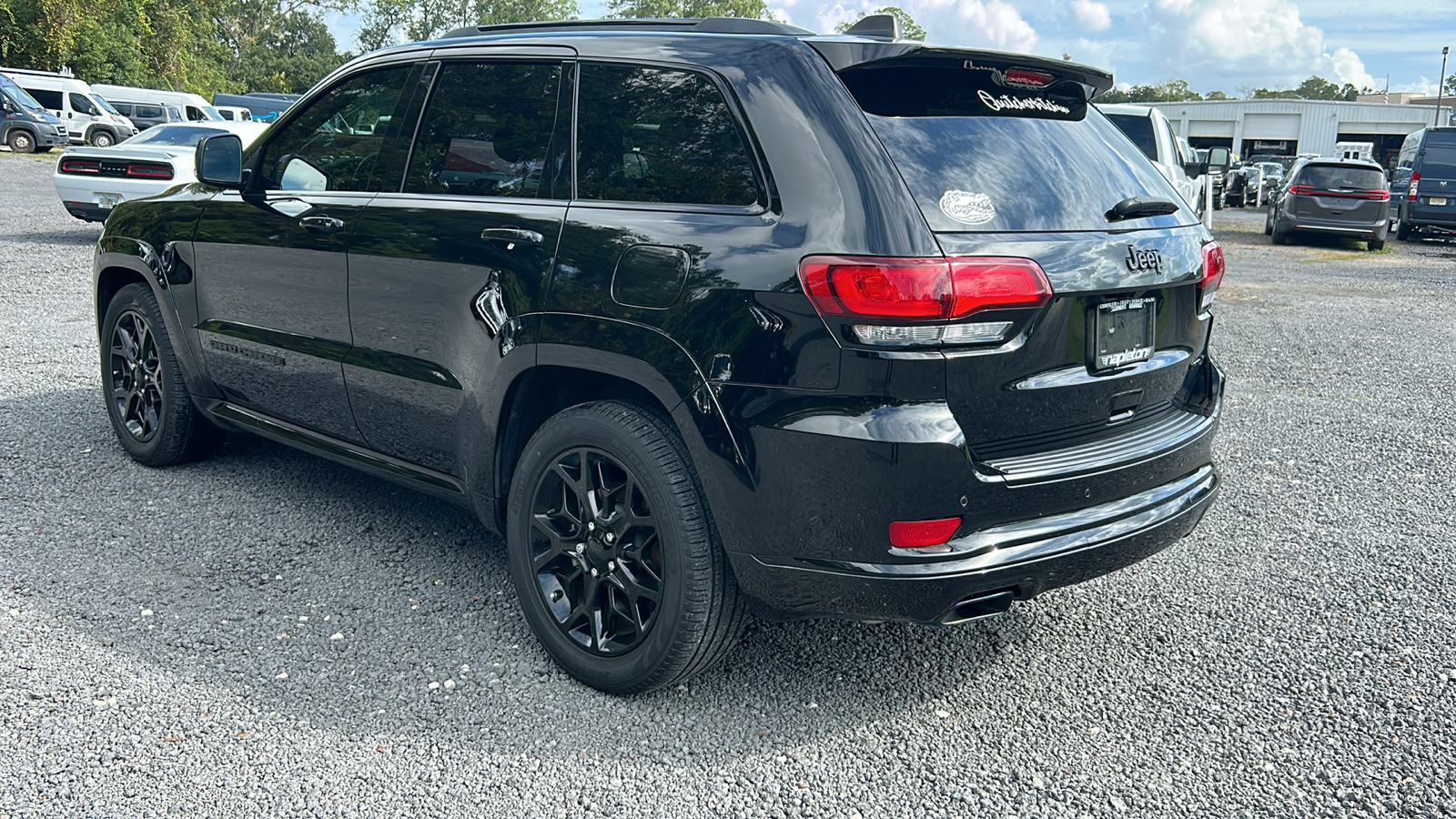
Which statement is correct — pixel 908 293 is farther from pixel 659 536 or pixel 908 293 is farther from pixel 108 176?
pixel 108 176

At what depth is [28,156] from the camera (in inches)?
1235

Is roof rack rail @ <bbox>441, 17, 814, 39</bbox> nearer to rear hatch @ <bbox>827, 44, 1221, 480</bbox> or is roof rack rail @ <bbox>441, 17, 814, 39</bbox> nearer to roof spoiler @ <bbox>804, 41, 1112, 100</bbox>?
roof spoiler @ <bbox>804, 41, 1112, 100</bbox>

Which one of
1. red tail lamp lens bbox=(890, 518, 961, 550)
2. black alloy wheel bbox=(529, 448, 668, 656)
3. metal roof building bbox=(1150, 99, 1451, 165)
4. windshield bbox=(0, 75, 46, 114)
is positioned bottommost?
black alloy wheel bbox=(529, 448, 668, 656)

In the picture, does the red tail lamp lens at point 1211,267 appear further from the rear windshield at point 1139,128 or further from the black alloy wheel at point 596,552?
the rear windshield at point 1139,128

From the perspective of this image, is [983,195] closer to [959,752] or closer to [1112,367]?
[1112,367]

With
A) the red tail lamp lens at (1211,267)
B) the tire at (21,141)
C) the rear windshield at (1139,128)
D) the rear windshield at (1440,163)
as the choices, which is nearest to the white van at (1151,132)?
the rear windshield at (1139,128)

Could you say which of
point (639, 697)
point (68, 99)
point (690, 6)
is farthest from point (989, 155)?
point (690, 6)

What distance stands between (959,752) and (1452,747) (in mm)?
1296

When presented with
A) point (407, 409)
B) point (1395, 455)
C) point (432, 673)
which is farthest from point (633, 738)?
point (1395, 455)

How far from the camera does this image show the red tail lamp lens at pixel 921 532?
8.82ft

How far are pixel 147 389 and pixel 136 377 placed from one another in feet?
0.28

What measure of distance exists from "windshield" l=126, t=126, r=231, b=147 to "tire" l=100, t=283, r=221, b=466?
10.6 m

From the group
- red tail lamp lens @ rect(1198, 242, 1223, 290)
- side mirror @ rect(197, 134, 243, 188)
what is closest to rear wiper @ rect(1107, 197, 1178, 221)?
red tail lamp lens @ rect(1198, 242, 1223, 290)

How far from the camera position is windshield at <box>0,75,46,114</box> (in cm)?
3127
